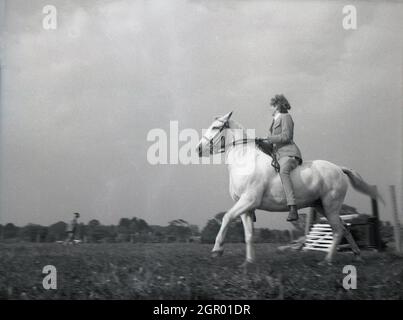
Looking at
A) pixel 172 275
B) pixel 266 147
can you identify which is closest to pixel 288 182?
pixel 266 147

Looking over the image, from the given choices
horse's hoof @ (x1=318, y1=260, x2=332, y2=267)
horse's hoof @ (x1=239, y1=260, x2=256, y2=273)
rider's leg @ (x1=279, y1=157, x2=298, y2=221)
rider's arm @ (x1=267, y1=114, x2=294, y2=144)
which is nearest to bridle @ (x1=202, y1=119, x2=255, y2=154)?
rider's arm @ (x1=267, y1=114, x2=294, y2=144)

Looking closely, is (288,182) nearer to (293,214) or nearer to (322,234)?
(293,214)

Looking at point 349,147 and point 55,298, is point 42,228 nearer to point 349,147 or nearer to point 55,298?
point 55,298

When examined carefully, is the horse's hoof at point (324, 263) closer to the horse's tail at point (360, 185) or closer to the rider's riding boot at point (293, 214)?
the rider's riding boot at point (293, 214)

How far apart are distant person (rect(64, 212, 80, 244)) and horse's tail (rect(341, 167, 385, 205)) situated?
2.27 meters

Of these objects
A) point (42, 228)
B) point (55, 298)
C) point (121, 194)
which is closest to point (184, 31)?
point (121, 194)

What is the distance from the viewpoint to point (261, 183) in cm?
389

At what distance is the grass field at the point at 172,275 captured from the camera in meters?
3.63

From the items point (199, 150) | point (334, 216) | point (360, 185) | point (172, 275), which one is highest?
point (199, 150)

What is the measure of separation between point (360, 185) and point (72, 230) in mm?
2438

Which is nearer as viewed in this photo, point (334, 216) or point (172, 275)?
point (172, 275)

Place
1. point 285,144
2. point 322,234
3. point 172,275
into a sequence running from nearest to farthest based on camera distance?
point 172,275
point 285,144
point 322,234

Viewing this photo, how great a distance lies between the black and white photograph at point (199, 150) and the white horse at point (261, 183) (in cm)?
1

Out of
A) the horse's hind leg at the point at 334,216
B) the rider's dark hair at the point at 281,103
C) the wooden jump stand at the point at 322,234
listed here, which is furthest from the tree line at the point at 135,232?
the rider's dark hair at the point at 281,103
